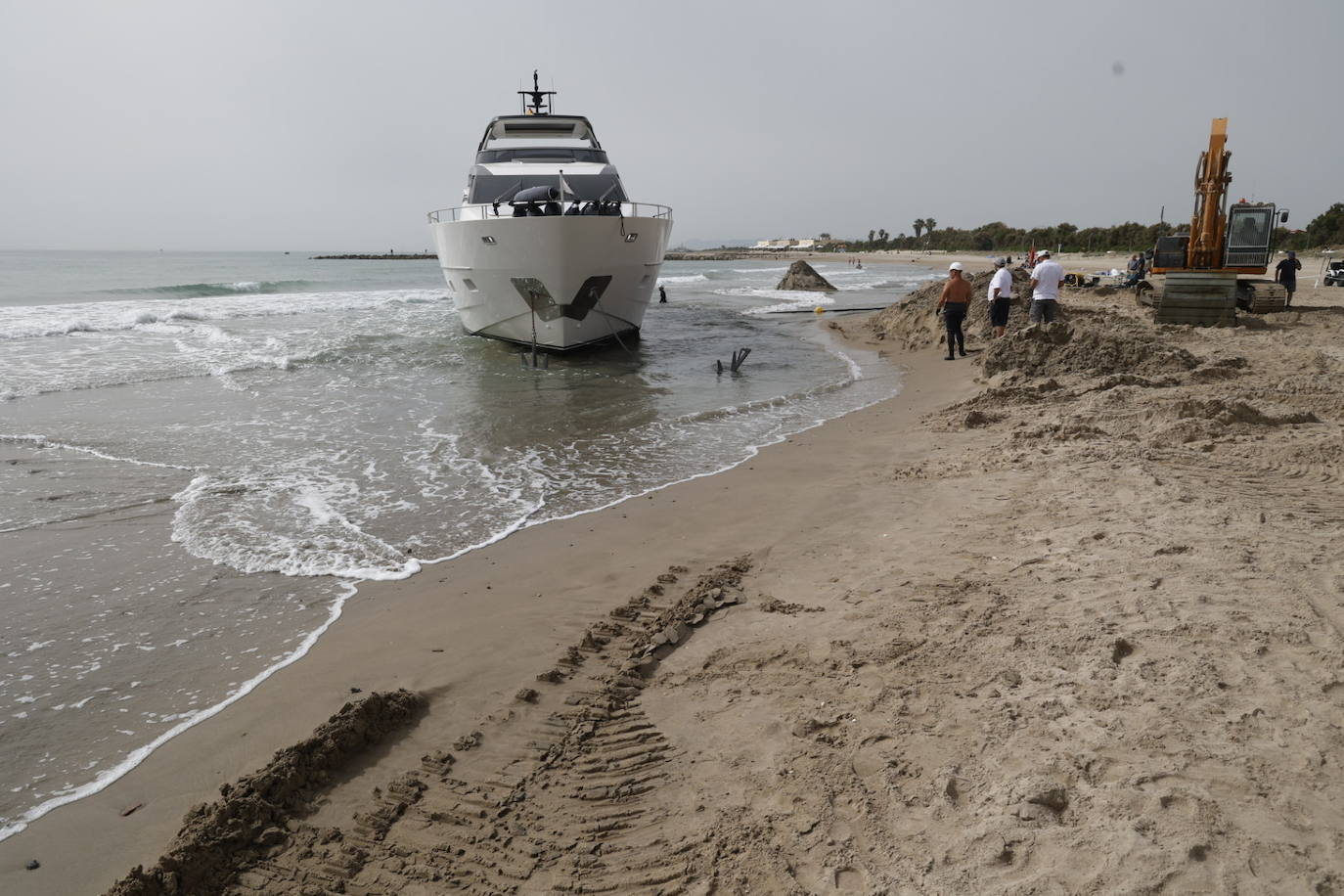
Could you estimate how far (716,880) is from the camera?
2195mm

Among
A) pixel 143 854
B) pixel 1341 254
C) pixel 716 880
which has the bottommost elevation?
pixel 143 854

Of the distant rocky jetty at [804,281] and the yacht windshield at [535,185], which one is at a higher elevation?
the yacht windshield at [535,185]

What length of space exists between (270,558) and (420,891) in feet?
11.0

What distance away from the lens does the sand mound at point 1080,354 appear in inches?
338

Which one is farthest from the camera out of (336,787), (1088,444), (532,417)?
(532,417)

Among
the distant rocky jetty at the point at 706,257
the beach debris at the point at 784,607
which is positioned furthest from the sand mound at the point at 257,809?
the distant rocky jetty at the point at 706,257

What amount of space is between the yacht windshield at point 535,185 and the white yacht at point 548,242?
22mm

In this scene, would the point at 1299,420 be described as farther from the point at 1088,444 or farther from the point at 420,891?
the point at 420,891

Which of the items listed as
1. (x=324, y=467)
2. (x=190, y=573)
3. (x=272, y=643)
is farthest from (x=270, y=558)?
(x=324, y=467)

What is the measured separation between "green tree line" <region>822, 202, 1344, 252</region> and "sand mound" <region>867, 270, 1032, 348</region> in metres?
4.33

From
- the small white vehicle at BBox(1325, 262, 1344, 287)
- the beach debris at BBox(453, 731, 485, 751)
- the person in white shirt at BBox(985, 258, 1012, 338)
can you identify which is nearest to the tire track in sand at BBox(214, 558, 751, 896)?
the beach debris at BBox(453, 731, 485, 751)

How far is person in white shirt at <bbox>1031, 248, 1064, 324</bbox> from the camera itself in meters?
11.4

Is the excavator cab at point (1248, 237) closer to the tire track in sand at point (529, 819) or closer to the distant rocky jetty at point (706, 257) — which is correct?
the tire track in sand at point (529, 819)

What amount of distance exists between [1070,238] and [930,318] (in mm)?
57511
